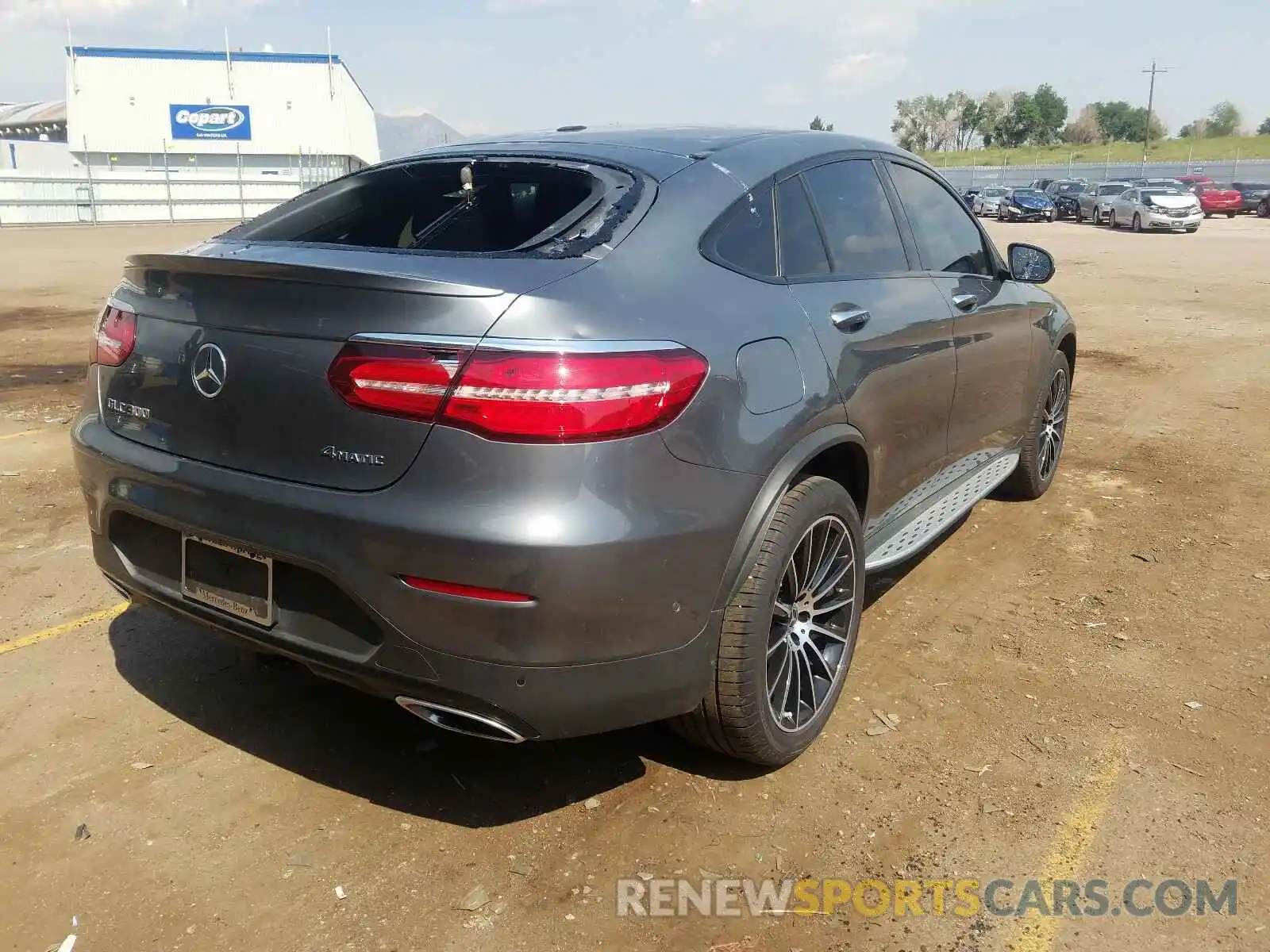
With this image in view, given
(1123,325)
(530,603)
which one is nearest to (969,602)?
(530,603)

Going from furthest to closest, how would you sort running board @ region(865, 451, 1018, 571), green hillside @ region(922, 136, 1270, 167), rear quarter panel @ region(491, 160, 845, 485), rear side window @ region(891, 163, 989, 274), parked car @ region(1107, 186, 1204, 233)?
green hillside @ region(922, 136, 1270, 167)
parked car @ region(1107, 186, 1204, 233)
rear side window @ region(891, 163, 989, 274)
running board @ region(865, 451, 1018, 571)
rear quarter panel @ region(491, 160, 845, 485)

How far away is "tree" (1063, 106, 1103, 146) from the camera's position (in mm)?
116562

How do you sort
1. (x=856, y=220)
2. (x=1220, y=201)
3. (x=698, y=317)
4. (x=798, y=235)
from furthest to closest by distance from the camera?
1. (x=1220, y=201)
2. (x=856, y=220)
3. (x=798, y=235)
4. (x=698, y=317)

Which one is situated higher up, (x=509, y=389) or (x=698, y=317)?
(x=698, y=317)

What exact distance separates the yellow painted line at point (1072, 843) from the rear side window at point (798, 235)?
1.66 meters

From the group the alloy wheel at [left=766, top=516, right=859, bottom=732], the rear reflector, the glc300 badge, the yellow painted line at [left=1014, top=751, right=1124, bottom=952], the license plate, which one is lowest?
the yellow painted line at [left=1014, top=751, right=1124, bottom=952]

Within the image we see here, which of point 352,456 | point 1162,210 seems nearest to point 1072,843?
point 352,456

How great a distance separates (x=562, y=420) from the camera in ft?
7.14

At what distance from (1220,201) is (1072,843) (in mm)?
43507

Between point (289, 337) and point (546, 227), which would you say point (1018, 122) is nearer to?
point (546, 227)

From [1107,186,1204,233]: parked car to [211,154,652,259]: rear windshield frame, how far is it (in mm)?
33030

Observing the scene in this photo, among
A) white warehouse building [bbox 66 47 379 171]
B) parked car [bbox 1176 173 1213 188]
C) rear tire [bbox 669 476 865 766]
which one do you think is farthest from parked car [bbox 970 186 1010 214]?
rear tire [bbox 669 476 865 766]

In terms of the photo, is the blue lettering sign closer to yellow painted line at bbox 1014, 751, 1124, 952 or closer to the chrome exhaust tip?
the chrome exhaust tip

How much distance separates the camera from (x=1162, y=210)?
3116 centimetres
